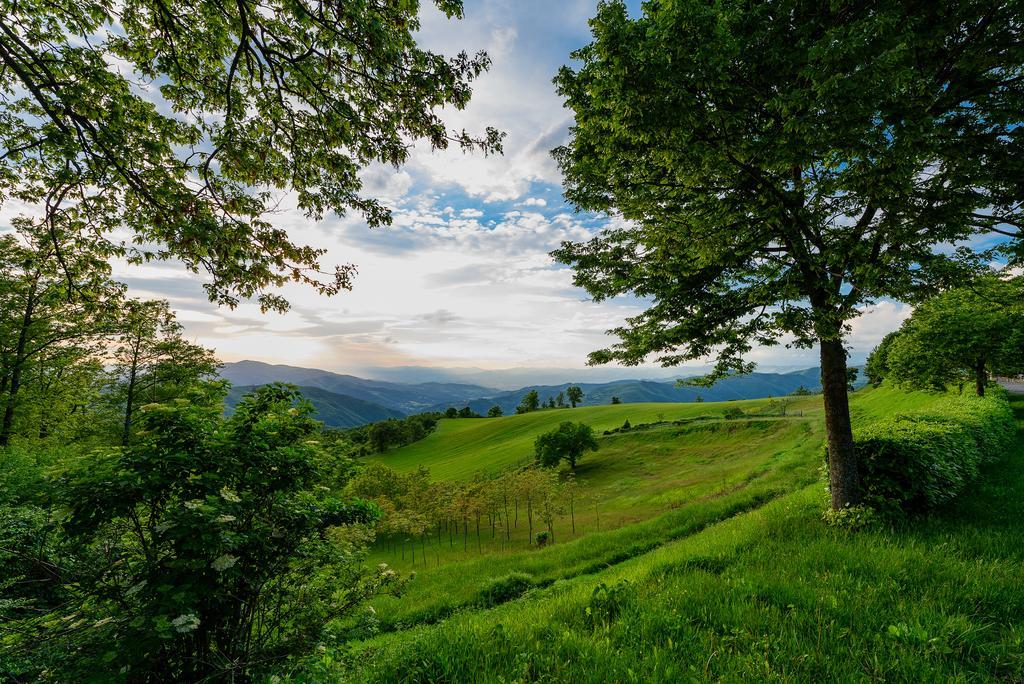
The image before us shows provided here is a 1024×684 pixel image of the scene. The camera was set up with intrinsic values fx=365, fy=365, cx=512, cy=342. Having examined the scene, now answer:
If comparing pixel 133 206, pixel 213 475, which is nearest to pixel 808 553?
pixel 213 475

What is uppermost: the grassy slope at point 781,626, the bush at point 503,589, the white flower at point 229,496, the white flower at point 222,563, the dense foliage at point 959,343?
the dense foliage at point 959,343

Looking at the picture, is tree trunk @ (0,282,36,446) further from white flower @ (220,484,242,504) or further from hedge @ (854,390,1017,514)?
hedge @ (854,390,1017,514)

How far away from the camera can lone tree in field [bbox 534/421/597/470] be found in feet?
163

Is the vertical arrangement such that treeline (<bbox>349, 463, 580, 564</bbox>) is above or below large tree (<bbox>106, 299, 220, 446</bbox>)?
below

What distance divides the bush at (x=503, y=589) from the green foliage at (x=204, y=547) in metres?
7.45

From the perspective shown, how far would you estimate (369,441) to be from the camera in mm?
95750

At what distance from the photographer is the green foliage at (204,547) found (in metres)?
3.03

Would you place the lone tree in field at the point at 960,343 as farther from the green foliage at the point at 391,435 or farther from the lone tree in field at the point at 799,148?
the green foliage at the point at 391,435

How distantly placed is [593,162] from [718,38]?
9.68 ft

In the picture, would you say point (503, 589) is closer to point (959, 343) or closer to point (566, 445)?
point (959, 343)

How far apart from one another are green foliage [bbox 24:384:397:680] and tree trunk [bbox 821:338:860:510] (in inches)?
393

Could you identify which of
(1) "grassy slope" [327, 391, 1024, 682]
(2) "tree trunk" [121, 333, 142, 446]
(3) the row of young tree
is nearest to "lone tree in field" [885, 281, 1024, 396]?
(1) "grassy slope" [327, 391, 1024, 682]


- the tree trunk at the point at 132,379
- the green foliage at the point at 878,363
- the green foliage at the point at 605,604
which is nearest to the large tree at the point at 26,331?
the tree trunk at the point at 132,379

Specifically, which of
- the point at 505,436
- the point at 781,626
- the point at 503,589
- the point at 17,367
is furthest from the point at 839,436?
the point at 505,436
